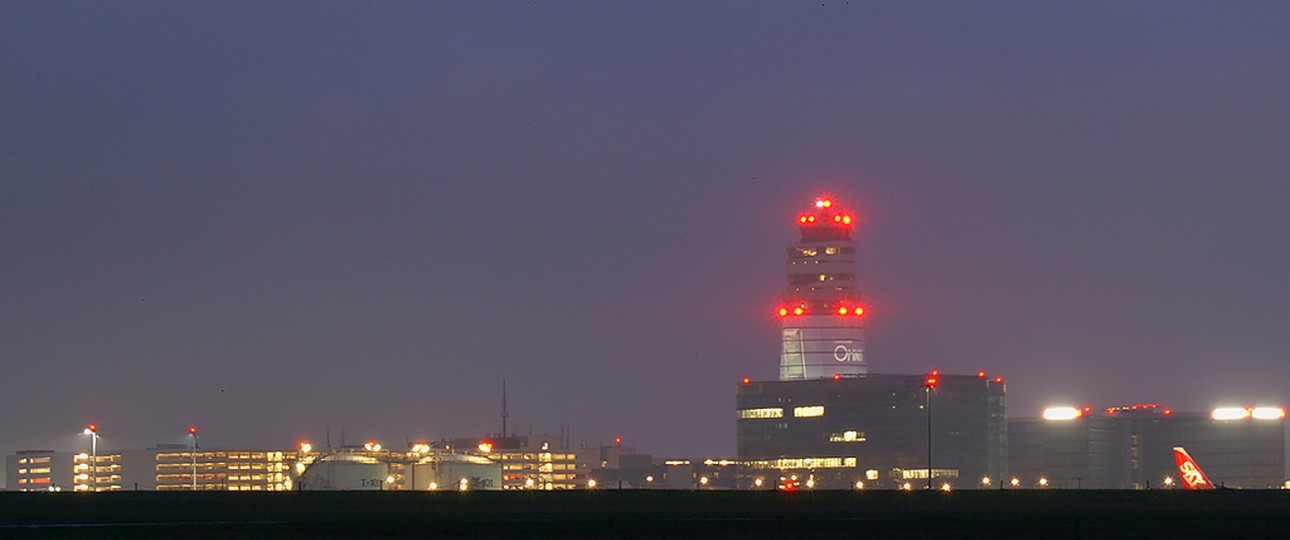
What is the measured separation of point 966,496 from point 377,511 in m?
33.6

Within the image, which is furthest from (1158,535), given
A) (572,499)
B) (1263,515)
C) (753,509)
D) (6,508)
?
(6,508)

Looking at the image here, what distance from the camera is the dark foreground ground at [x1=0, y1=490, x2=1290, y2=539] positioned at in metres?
81.2

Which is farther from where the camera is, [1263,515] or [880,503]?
[880,503]

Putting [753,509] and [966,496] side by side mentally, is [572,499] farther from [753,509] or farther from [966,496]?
[966,496]

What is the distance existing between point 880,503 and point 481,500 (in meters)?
20.6

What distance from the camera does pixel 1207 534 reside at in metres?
82.5

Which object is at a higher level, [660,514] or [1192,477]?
[660,514]

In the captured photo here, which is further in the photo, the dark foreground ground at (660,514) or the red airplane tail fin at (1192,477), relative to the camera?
the red airplane tail fin at (1192,477)

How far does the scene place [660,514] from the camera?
9306 centimetres

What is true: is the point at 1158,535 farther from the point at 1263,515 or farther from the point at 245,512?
the point at 245,512

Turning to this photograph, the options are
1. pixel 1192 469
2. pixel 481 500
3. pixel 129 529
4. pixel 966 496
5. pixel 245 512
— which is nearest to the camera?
pixel 129 529

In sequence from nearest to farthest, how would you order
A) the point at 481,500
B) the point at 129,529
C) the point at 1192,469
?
the point at 129,529
the point at 481,500
the point at 1192,469

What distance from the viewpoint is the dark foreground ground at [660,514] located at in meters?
81.2

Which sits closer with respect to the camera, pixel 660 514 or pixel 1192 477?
pixel 660 514
